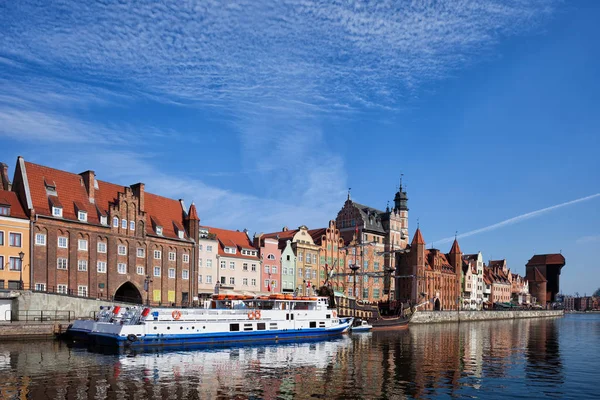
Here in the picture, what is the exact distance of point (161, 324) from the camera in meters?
56.6

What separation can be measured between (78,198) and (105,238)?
627cm

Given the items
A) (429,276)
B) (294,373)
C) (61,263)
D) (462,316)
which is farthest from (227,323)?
(429,276)

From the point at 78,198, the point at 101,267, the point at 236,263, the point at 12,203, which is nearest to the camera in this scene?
the point at 12,203

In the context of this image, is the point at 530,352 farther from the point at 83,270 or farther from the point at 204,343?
the point at 83,270

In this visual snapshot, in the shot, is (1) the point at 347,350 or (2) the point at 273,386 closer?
(2) the point at 273,386

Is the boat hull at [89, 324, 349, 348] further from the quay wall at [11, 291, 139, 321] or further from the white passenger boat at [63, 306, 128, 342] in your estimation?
the quay wall at [11, 291, 139, 321]

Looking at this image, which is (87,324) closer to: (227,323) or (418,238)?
(227,323)

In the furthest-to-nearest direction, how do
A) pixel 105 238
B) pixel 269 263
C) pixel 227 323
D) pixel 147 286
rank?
pixel 269 263 < pixel 147 286 < pixel 105 238 < pixel 227 323

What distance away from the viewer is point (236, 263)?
315ft

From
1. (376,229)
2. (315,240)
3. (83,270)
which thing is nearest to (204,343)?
(83,270)

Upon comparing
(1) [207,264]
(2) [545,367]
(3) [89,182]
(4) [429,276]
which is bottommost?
(2) [545,367]

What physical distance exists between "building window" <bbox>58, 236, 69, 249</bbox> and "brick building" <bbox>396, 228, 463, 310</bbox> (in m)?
77.2

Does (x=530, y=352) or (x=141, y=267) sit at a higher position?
(x=141, y=267)

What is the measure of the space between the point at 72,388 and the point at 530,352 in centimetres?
4670
